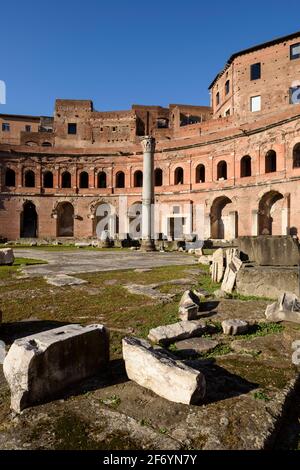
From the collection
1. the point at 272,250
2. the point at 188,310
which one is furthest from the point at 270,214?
the point at 188,310

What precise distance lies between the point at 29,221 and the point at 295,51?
29836 mm

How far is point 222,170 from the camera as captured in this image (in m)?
29.4

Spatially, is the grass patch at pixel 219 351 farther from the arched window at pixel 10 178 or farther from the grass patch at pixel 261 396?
the arched window at pixel 10 178

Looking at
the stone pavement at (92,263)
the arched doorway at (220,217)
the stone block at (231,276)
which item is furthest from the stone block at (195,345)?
the arched doorway at (220,217)

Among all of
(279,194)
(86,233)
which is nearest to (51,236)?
(86,233)

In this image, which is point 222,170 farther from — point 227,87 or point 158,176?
point 227,87

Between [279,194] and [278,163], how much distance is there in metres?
2.42

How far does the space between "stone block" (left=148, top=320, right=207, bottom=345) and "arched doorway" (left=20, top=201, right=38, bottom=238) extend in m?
32.1

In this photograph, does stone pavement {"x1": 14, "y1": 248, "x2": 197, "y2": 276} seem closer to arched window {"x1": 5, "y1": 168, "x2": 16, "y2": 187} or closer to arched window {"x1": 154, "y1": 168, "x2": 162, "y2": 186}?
arched window {"x1": 154, "y1": 168, "x2": 162, "y2": 186}

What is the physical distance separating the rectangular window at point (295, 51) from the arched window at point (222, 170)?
1019 cm

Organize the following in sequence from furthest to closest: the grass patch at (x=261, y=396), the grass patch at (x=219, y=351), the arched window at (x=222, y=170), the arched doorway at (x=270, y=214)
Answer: the arched window at (x=222, y=170) < the arched doorway at (x=270, y=214) < the grass patch at (x=219, y=351) < the grass patch at (x=261, y=396)

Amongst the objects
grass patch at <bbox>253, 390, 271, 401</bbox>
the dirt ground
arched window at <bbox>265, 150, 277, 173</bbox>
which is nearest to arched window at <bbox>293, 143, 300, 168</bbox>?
arched window at <bbox>265, 150, 277, 173</bbox>

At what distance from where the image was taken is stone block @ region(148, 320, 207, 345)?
392cm

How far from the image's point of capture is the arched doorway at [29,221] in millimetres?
33938
